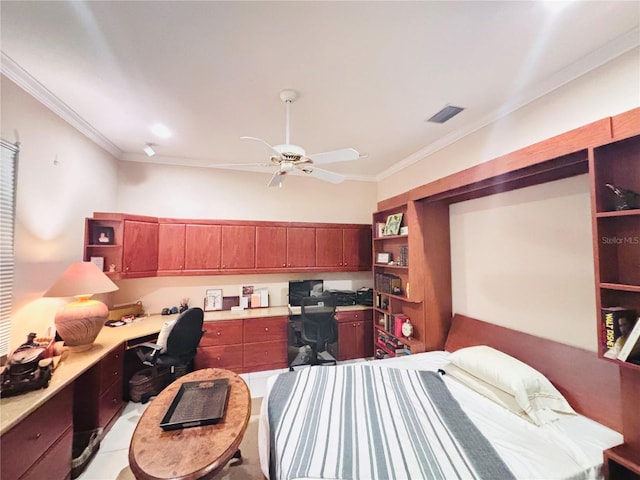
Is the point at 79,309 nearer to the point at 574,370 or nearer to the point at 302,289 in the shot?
the point at 302,289

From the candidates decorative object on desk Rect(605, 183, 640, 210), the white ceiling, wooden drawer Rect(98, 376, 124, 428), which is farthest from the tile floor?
decorative object on desk Rect(605, 183, 640, 210)

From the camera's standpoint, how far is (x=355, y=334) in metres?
4.07

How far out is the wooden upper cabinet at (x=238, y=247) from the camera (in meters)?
3.88

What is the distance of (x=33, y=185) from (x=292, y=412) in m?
2.73

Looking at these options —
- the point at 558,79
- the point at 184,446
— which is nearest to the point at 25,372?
the point at 184,446

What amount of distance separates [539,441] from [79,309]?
3476mm

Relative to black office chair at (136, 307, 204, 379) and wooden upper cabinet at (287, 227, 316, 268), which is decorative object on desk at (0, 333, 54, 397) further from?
wooden upper cabinet at (287, 227, 316, 268)

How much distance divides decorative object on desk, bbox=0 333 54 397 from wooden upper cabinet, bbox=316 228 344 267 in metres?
3.11

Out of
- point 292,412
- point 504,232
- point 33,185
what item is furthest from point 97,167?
point 504,232

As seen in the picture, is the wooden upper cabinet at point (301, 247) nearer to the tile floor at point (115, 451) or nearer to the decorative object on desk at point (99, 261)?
the decorative object on desk at point (99, 261)

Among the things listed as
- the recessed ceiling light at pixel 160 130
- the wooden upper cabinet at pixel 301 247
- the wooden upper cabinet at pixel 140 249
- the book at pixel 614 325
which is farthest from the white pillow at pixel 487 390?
the recessed ceiling light at pixel 160 130

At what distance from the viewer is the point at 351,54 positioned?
5.92 ft

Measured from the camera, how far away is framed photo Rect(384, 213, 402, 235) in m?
3.53

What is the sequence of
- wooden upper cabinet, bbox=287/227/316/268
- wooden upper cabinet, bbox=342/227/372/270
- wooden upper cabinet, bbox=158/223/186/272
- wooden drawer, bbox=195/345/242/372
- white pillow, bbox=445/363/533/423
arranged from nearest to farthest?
white pillow, bbox=445/363/533/423
wooden drawer, bbox=195/345/242/372
wooden upper cabinet, bbox=158/223/186/272
wooden upper cabinet, bbox=287/227/316/268
wooden upper cabinet, bbox=342/227/372/270
